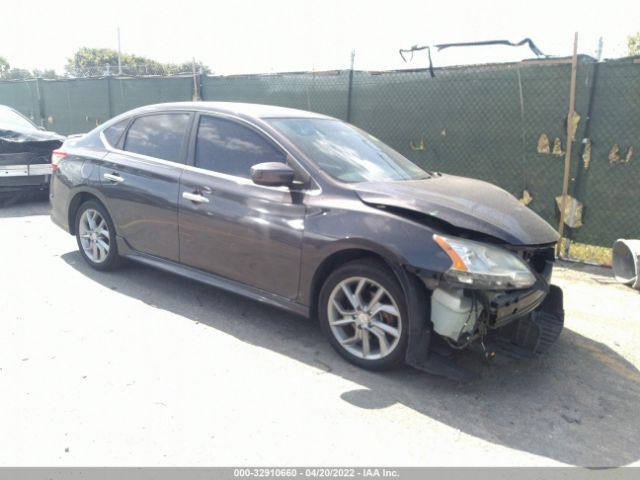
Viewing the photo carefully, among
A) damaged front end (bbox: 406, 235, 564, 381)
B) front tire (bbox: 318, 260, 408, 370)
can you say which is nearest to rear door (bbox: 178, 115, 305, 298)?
front tire (bbox: 318, 260, 408, 370)

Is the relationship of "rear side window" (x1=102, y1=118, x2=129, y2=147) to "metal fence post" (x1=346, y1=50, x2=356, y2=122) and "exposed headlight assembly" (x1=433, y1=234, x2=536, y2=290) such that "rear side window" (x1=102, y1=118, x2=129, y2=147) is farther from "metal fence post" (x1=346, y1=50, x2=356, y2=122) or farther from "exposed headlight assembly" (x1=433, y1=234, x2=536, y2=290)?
"metal fence post" (x1=346, y1=50, x2=356, y2=122)

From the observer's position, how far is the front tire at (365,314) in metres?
3.35

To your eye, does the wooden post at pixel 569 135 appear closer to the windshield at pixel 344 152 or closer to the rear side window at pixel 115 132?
the windshield at pixel 344 152

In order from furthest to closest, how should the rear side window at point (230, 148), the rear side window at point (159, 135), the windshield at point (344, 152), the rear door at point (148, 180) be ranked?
the rear side window at point (159, 135), the rear door at point (148, 180), the rear side window at point (230, 148), the windshield at point (344, 152)

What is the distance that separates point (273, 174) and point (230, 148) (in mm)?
Answer: 817

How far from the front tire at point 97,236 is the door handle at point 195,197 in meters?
1.16

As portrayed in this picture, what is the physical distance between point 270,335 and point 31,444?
1.79 meters

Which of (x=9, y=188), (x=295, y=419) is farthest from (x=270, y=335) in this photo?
(x=9, y=188)

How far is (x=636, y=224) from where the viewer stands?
6.16m

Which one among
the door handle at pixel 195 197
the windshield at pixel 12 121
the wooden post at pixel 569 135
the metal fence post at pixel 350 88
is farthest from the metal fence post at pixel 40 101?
the wooden post at pixel 569 135

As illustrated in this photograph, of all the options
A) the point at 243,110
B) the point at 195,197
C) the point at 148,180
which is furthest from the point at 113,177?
the point at 243,110

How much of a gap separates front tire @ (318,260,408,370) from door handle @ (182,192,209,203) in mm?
1276

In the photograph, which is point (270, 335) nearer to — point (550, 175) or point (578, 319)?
point (578, 319)

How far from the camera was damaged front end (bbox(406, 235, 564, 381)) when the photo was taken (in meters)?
3.09
